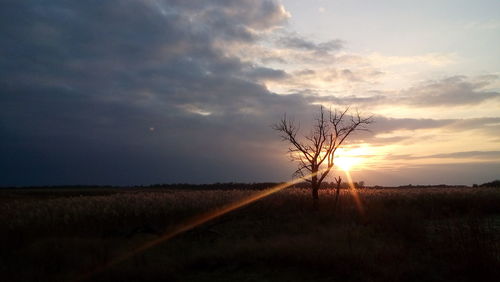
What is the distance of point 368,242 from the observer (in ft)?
40.9

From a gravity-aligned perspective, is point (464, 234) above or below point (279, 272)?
above

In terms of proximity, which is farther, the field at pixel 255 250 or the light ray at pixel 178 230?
the light ray at pixel 178 230

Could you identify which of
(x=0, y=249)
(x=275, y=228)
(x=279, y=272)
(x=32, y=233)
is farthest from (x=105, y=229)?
(x=279, y=272)

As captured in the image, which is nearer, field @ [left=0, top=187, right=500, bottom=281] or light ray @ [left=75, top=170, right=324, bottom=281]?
field @ [left=0, top=187, right=500, bottom=281]

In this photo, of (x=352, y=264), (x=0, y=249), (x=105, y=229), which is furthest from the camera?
(x=105, y=229)

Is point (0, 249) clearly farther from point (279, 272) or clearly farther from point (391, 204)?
point (391, 204)

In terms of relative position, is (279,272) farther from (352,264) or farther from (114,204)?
(114,204)

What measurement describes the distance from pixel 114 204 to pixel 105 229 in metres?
4.02

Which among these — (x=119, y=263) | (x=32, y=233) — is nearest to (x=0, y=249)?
(x=32, y=233)

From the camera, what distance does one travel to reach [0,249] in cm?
1593

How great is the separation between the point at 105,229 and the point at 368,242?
44.9ft

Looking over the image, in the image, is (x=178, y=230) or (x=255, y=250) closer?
(x=255, y=250)

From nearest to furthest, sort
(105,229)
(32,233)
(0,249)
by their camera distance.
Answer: (0,249)
(32,233)
(105,229)

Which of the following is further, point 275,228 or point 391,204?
point 391,204
